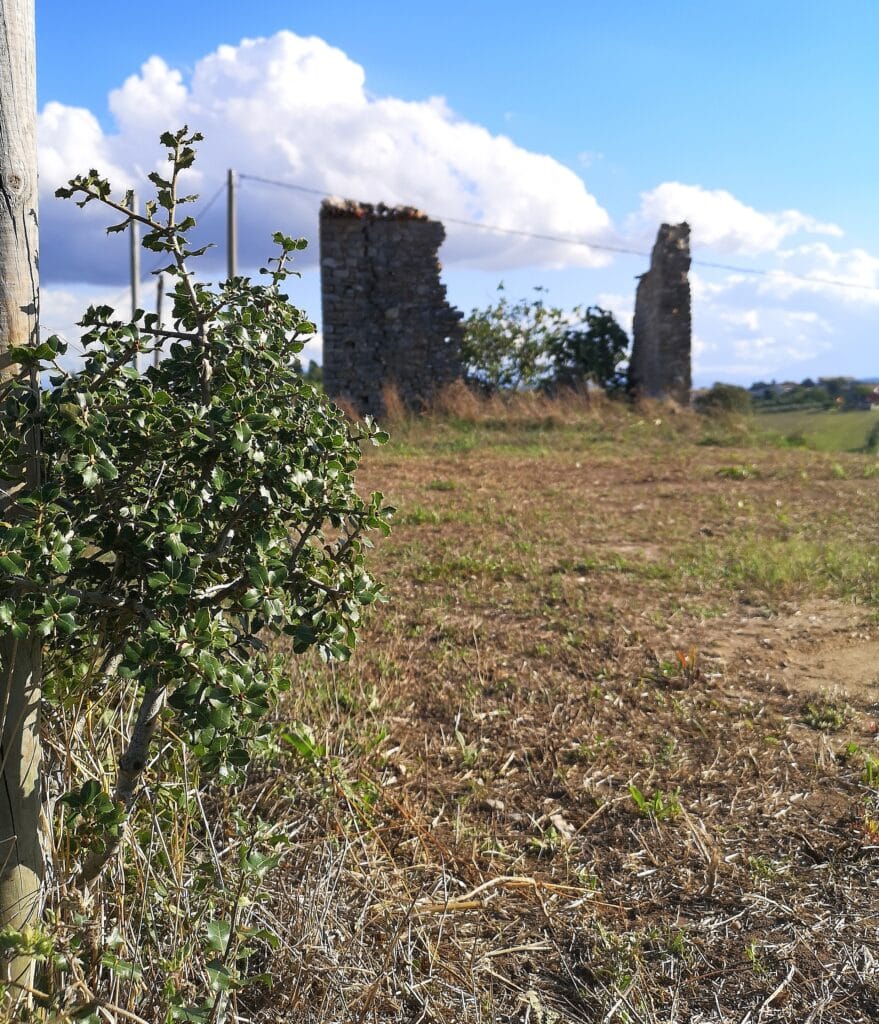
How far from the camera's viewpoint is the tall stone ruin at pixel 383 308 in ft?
49.0

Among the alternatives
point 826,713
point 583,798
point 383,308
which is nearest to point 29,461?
point 583,798

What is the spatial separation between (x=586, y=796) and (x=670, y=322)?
14.9 m

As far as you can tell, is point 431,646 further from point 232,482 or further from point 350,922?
point 232,482

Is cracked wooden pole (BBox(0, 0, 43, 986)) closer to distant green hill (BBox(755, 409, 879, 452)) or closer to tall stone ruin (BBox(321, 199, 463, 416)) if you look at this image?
distant green hill (BBox(755, 409, 879, 452))

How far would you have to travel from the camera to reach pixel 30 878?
1.90 meters

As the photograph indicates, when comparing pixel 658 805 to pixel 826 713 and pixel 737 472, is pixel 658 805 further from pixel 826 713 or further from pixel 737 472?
pixel 737 472

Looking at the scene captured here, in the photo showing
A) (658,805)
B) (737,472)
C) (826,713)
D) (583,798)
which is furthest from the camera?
(737,472)

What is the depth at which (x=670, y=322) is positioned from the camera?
16891 mm

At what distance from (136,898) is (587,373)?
52.3ft

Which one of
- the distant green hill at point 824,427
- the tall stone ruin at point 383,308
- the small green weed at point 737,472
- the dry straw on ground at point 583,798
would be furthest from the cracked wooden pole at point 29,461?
the tall stone ruin at point 383,308

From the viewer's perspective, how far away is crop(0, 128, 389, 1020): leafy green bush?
1.81 metres

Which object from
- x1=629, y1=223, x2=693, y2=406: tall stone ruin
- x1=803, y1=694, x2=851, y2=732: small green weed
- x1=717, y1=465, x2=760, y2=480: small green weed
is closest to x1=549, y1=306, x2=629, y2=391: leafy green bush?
x1=629, y1=223, x2=693, y2=406: tall stone ruin

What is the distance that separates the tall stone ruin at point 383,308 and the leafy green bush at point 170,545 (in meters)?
12.8

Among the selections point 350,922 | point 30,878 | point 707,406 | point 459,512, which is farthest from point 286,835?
point 707,406
